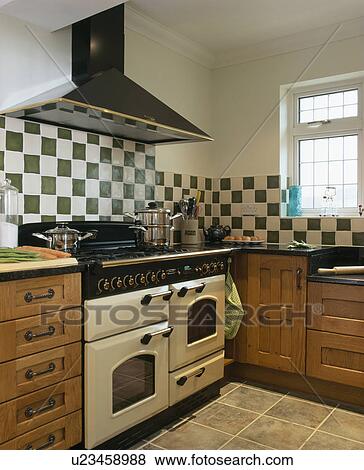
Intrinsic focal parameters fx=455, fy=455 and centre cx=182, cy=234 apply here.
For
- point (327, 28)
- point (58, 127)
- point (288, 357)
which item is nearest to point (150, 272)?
point (58, 127)

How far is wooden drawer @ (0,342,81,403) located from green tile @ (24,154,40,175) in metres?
0.98

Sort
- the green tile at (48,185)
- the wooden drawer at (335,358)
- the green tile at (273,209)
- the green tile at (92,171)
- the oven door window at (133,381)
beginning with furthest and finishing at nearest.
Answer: the green tile at (273,209) → the green tile at (92,171) → the wooden drawer at (335,358) → the green tile at (48,185) → the oven door window at (133,381)

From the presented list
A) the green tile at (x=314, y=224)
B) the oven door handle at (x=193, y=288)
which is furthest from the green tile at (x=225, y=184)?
the oven door handle at (x=193, y=288)

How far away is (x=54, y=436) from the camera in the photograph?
1.72m

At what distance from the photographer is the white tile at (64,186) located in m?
2.44

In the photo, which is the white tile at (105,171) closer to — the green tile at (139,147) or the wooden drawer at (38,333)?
the green tile at (139,147)

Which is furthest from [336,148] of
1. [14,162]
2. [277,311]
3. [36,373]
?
[36,373]

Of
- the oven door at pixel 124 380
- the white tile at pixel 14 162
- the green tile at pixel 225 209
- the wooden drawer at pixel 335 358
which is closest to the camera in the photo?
the oven door at pixel 124 380

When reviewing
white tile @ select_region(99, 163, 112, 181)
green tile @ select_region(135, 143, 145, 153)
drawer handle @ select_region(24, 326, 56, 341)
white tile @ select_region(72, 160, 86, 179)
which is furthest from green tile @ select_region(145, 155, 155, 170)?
drawer handle @ select_region(24, 326, 56, 341)

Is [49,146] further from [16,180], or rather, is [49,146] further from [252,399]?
[252,399]

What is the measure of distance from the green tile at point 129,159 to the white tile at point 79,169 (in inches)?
13.7

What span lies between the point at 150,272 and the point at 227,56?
223 cm

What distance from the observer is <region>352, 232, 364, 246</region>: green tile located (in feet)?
9.95

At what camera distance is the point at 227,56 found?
141 inches
